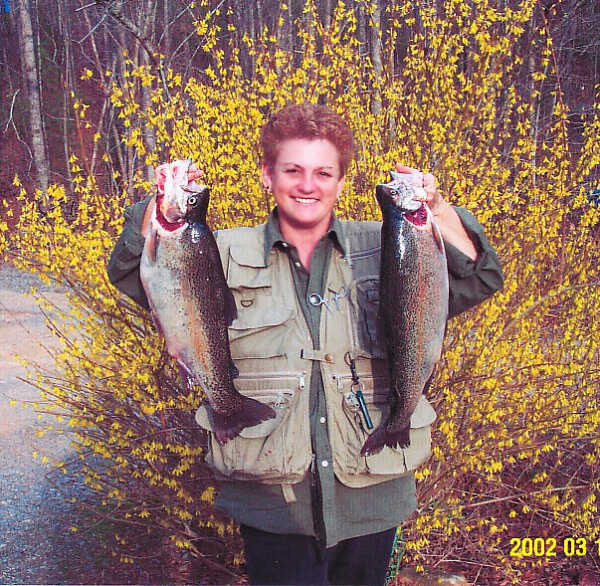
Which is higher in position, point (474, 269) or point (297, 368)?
point (474, 269)

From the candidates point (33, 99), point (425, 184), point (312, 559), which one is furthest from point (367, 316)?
point (33, 99)

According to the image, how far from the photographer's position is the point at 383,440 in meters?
2.03

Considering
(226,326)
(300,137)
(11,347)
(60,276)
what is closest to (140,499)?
(60,276)

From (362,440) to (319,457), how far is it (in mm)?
139

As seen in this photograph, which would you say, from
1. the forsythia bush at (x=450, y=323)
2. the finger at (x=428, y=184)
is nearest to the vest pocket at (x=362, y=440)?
the finger at (x=428, y=184)

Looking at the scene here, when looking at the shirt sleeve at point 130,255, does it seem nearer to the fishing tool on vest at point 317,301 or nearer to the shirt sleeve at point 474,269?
the fishing tool on vest at point 317,301

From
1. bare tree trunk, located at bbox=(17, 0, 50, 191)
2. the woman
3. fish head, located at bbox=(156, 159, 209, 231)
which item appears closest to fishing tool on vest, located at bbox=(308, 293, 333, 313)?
the woman

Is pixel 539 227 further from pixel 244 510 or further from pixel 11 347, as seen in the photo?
pixel 11 347

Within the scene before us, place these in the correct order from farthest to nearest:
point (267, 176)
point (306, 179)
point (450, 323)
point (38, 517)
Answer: point (38, 517), point (450, 323), point (267, 176), point (306, 179)

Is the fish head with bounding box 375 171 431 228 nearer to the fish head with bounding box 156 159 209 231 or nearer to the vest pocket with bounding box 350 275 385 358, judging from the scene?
the vest pocket with bounding box 350 275 385 358

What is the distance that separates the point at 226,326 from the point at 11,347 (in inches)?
311

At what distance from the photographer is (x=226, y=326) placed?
203 cm

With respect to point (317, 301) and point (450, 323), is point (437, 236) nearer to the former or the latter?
point (317, 301)

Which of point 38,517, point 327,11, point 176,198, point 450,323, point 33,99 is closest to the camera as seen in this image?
point 176,198
